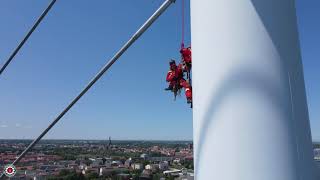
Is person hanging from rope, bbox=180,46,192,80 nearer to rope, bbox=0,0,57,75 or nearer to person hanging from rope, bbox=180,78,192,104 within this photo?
person hanging from rope, bbox=180,78,192,104

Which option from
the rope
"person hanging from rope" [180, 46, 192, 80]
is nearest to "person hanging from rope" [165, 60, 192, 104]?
"person hanging from rope" [180, 46, 192, 80]

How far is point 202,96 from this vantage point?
0.84 m

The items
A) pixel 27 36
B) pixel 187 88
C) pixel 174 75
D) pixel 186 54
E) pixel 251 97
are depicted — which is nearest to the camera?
pixel 251 97

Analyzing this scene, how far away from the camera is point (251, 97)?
0.78 metres

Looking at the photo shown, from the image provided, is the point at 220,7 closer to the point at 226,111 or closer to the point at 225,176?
the point at 226,111

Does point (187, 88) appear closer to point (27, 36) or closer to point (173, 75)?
point (173, 75)

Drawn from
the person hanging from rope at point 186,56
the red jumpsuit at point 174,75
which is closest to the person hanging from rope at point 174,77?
the red jumpsuit at point 174,75

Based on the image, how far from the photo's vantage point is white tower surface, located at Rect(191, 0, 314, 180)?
760 mm

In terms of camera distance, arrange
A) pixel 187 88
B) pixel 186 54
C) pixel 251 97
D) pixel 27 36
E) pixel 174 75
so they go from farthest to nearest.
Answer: pixel 27 36, pixel 174 75, pixel 187 88, pixel 186 54, pixel 251 97

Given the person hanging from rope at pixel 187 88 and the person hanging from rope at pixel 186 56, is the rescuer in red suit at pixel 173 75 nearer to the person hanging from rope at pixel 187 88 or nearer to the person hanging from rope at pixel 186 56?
the person hanging from rope at pixel 187 88

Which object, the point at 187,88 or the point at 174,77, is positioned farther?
the point at 174,77

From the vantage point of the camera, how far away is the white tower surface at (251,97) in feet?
2.49

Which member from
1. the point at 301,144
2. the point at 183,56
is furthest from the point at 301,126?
the point at 183,56

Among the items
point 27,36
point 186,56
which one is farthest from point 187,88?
point 27,36
